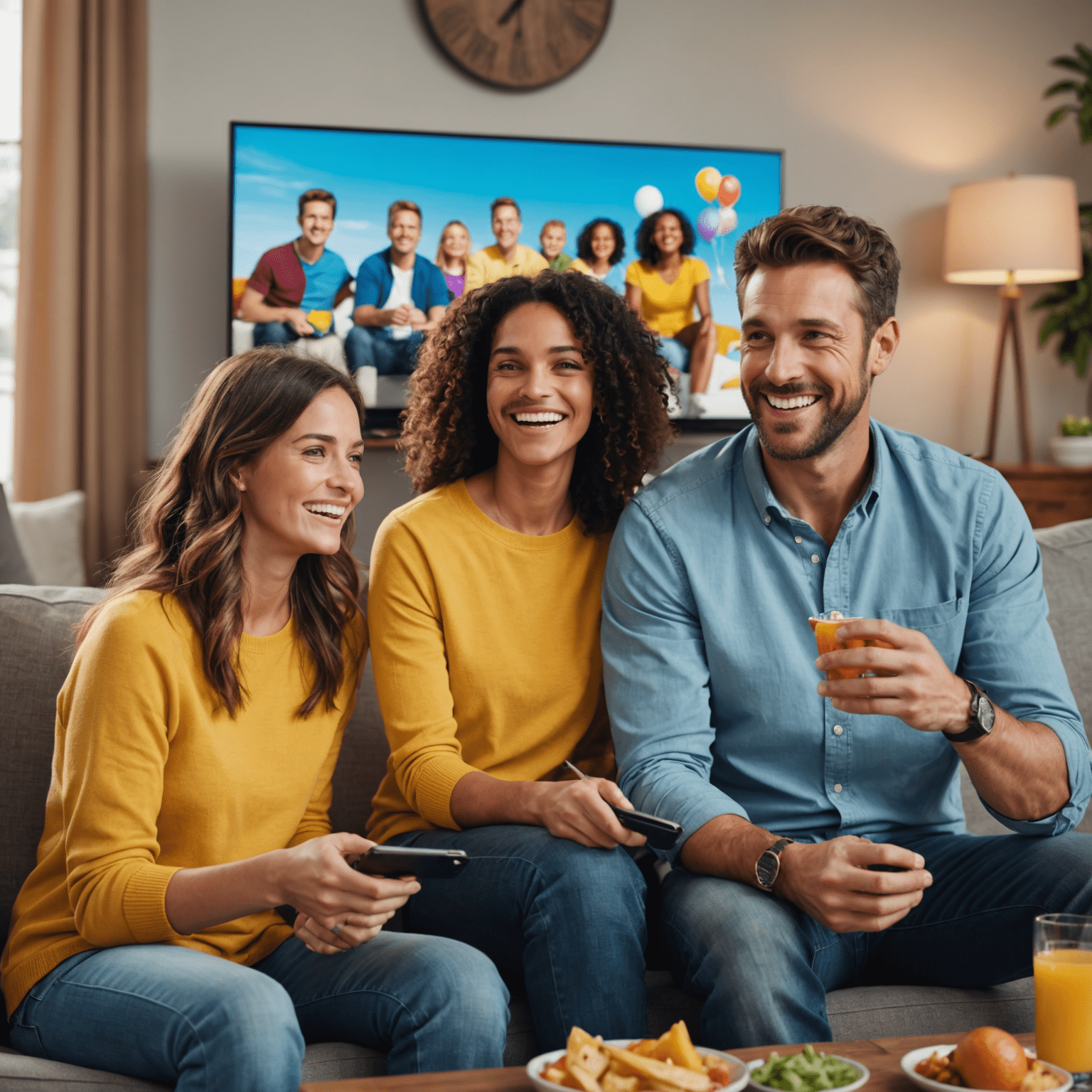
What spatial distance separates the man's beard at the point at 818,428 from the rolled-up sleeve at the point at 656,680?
20cm

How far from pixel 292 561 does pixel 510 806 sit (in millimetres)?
422

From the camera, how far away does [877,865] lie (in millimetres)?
1320

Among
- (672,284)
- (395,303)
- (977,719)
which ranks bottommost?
(977,719)

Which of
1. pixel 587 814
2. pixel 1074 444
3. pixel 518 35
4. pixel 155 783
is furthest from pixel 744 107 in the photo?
pixel 155 783

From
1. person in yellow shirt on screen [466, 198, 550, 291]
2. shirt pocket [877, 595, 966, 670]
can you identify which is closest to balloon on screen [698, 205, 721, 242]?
person in yellow shirt on screen [466, 198, 550, 291]

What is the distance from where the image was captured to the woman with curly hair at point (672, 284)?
13.9 ft

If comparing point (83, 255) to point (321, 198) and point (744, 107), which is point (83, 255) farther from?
point (744, 107)

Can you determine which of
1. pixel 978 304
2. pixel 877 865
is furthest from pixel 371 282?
pixel 877 865

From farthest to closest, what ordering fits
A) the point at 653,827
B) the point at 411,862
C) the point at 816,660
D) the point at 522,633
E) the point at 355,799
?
the point at 355,799 < the point at 522,633 < the point at 816,660 < the point at 653,827 < the point at 411,862

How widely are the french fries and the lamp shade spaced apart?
3794mm

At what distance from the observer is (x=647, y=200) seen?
421 centimetres

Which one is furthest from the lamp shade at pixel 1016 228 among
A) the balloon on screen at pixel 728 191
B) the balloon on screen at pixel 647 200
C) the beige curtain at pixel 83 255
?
the beige curtain at pixel 83 255

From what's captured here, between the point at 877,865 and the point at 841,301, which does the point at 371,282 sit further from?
the point at 877,865

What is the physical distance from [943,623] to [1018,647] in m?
0.10
